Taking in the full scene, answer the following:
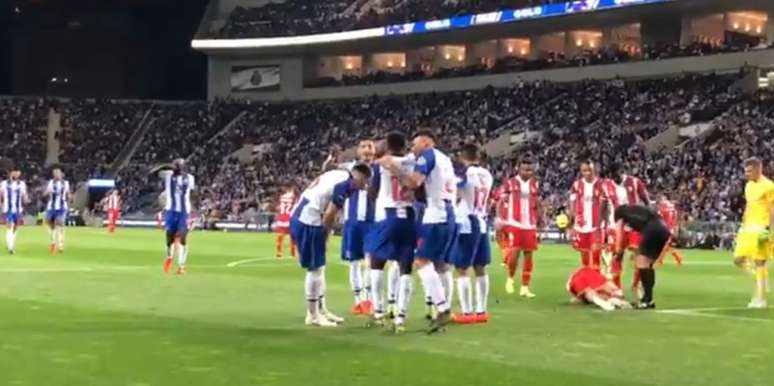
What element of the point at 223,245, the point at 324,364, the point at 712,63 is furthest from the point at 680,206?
the point at 324,364

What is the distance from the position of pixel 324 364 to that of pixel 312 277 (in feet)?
12.3

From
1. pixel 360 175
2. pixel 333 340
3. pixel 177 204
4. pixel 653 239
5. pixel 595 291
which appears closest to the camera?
pixel 333 340

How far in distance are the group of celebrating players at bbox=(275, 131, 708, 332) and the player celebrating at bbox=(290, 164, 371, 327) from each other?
0.05 ft

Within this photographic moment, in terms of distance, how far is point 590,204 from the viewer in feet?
67.2

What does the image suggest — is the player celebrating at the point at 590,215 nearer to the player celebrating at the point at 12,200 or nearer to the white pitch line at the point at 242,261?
the white pitch line at the point at 242,261

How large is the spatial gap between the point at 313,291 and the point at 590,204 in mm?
7389

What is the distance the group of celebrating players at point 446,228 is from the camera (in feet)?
45.5

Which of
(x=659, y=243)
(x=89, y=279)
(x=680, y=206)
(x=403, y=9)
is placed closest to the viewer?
(x=659, y=243)

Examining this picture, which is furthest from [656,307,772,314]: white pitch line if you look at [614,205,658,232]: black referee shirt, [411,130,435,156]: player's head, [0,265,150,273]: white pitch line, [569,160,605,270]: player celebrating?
[0,265,150,273]: white pitch line

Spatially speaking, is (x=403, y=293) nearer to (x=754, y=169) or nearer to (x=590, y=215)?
(x=754, y=169)

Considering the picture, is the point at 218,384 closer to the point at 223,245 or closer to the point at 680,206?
the point at 223,245

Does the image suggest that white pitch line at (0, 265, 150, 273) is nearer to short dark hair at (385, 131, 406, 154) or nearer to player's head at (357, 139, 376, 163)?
player's head at (357, 139, 376, 163)

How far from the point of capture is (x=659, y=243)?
1769cm

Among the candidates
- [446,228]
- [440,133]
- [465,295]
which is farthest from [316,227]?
[440,133]
